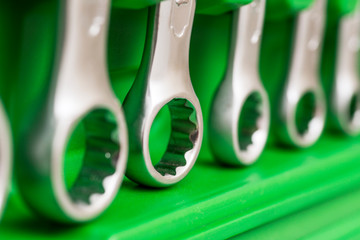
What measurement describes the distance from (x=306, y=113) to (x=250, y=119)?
3.7 inches

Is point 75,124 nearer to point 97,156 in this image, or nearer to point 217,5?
point 97,156

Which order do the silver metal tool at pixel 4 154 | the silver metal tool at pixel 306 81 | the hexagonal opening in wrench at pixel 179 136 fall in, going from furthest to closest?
the silver metal tool at pixel 306 81 < the hexagonal opening in wrench at pixel 179 136 < the silver metal tool at pixel 4 154

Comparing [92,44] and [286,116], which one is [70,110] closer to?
[92,44]

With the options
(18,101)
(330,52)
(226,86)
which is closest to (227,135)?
(226,86)

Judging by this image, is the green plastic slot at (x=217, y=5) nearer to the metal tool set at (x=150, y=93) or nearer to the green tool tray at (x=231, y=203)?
the metal tool set at (x=150, y=93)

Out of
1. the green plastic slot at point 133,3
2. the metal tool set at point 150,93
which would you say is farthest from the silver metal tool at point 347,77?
the green plastic slot at point 133,3

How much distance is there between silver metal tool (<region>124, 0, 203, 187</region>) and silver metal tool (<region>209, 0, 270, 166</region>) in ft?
0.12

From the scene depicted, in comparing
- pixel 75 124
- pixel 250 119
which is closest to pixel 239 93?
pixel 250 119

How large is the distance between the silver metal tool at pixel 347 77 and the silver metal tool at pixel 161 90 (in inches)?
8.3

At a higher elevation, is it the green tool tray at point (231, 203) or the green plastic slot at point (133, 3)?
the green plastic slot at point (133, 3)

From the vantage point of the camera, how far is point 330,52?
23.4 inches

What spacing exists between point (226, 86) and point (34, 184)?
17 cm

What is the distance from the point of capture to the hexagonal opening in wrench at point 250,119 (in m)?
0.43

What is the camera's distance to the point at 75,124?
270 millimetres
